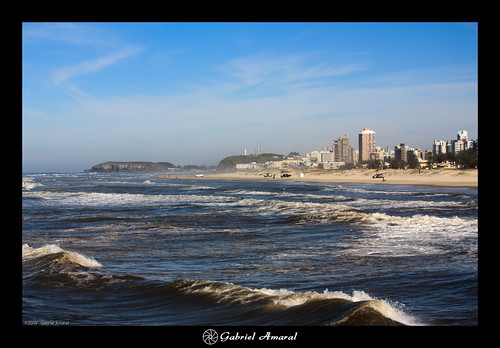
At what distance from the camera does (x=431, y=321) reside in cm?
547

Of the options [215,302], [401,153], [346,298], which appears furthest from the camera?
[401,153]

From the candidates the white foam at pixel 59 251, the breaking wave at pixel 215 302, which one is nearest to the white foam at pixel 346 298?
the breaking wave at pixel 215 302

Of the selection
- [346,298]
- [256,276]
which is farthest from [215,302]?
[346,298]
